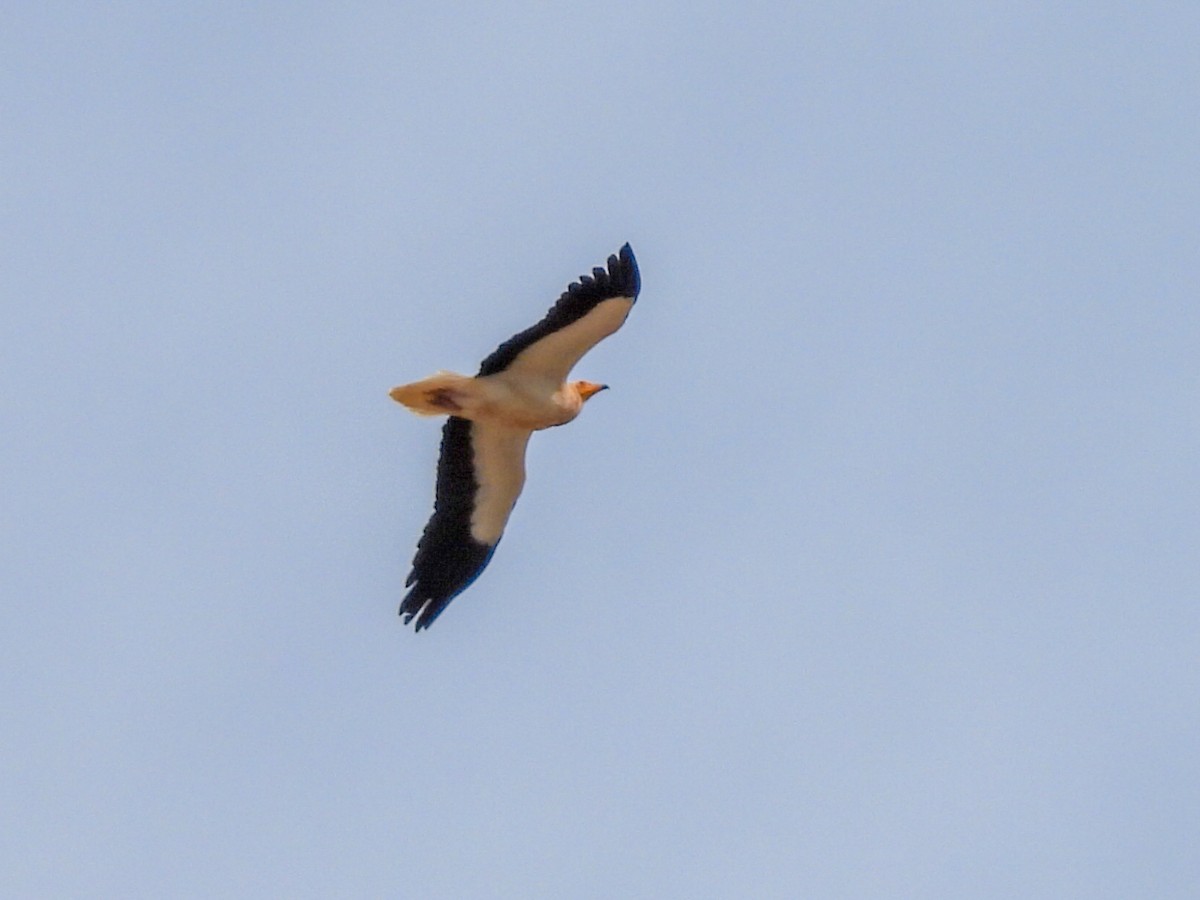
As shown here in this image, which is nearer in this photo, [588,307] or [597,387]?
[588,307]

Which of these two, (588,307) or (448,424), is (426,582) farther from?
(588,307)

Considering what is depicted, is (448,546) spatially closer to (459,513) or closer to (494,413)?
(459,513)

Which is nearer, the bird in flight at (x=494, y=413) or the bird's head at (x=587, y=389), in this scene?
the bird in flight at (x=494, y=413)

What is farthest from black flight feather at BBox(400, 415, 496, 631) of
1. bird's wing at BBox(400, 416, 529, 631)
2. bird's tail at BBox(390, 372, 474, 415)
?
bird's tail at BBox(390, 372, 474, 415)

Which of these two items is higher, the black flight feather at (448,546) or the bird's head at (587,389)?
the bird's head at (587,389)

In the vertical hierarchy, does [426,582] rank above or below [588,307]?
below

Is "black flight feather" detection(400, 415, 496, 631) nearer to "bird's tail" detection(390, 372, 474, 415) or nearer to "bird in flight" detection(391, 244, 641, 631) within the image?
"bird in flight" detection(391, 244, 641, 631)

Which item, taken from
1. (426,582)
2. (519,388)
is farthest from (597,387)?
(426,582)

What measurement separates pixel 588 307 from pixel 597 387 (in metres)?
1.38

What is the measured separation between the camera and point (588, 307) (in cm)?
1802

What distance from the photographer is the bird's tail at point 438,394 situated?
18.3 metres

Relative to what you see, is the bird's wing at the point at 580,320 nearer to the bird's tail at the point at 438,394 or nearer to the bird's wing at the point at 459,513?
the bird's tail at the point at 438,394

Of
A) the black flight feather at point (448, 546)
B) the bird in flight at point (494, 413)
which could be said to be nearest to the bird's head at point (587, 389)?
the bird in flight at point (494, 413)

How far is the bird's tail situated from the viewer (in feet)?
60.2
